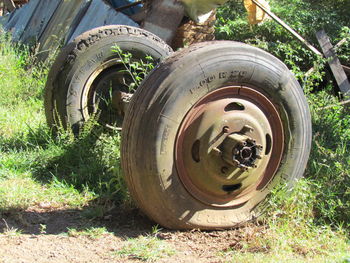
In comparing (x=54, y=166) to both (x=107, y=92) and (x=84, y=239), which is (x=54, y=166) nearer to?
(x=107, y=92)

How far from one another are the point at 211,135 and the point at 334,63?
4.56 m

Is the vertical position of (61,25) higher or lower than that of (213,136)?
higher

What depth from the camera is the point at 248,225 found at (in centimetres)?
378

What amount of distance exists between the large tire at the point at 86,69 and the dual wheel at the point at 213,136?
5.66ft

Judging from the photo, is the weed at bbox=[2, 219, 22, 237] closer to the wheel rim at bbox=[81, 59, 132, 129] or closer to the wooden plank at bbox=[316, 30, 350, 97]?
the wheel rim at bbox=[81, 59, 132, 129]

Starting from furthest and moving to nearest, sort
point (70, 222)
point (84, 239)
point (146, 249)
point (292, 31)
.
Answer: point (292, 31)
point (70, 222)
point (84, 239)
point (146, 249)

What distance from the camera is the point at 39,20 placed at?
1038 cm

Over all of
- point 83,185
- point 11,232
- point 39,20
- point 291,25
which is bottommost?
point 11,232

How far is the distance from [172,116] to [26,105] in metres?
4.30

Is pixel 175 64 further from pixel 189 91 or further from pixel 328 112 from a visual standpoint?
pixel 328 112

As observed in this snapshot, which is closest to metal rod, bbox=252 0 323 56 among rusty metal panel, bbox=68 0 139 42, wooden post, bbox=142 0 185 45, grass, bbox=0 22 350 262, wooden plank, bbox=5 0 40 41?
wooden post, bbox=142 0 185 45

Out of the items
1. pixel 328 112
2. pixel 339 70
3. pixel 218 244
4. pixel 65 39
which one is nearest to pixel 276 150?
pixel 218 244

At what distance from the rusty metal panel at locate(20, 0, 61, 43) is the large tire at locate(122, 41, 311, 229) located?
22.9ft

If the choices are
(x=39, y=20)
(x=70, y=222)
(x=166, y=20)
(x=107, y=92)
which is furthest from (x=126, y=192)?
(x=39, y=20)
